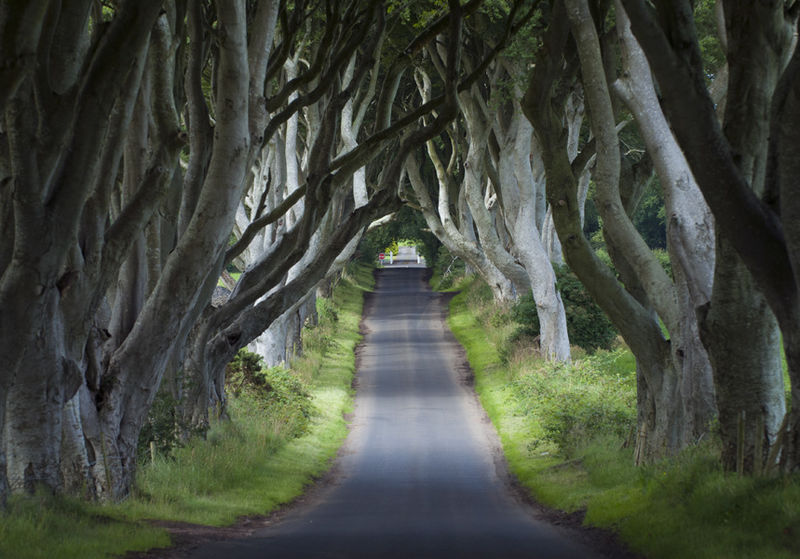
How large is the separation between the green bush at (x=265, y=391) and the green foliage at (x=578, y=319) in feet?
27.0

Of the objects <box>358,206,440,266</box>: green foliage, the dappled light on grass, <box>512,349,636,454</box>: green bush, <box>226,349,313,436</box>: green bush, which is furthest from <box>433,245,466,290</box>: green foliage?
<box>226,349,313,436</box>: green bush

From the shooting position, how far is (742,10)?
325 inches

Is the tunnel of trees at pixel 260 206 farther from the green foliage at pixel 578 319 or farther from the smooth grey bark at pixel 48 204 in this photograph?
the green foliage at pixel 578 319

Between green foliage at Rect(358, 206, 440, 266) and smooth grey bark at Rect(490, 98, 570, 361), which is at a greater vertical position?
green foliage at Rect(358, 206, 440, 266)

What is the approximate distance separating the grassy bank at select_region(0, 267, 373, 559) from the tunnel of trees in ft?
1.86

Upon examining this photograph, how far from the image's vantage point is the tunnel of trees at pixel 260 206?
771 cm

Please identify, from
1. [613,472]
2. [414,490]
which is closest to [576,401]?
[414,490]

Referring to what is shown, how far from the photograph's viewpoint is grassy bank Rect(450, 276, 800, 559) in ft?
24.7

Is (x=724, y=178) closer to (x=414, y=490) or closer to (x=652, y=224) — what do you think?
(x=414, y=490)

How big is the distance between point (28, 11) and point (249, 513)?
290 inches

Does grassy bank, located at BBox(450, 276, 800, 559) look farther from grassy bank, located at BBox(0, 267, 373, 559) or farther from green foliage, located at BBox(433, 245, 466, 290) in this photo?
green foliage, located at BBox(433, 245, 466, 290)

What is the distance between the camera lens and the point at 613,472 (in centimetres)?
1325

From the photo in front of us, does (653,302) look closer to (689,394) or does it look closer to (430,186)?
(689,394)

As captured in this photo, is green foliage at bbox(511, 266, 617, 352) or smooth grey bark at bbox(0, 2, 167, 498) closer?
smooth grey bark at bbox(0, 2, 167, 498)
